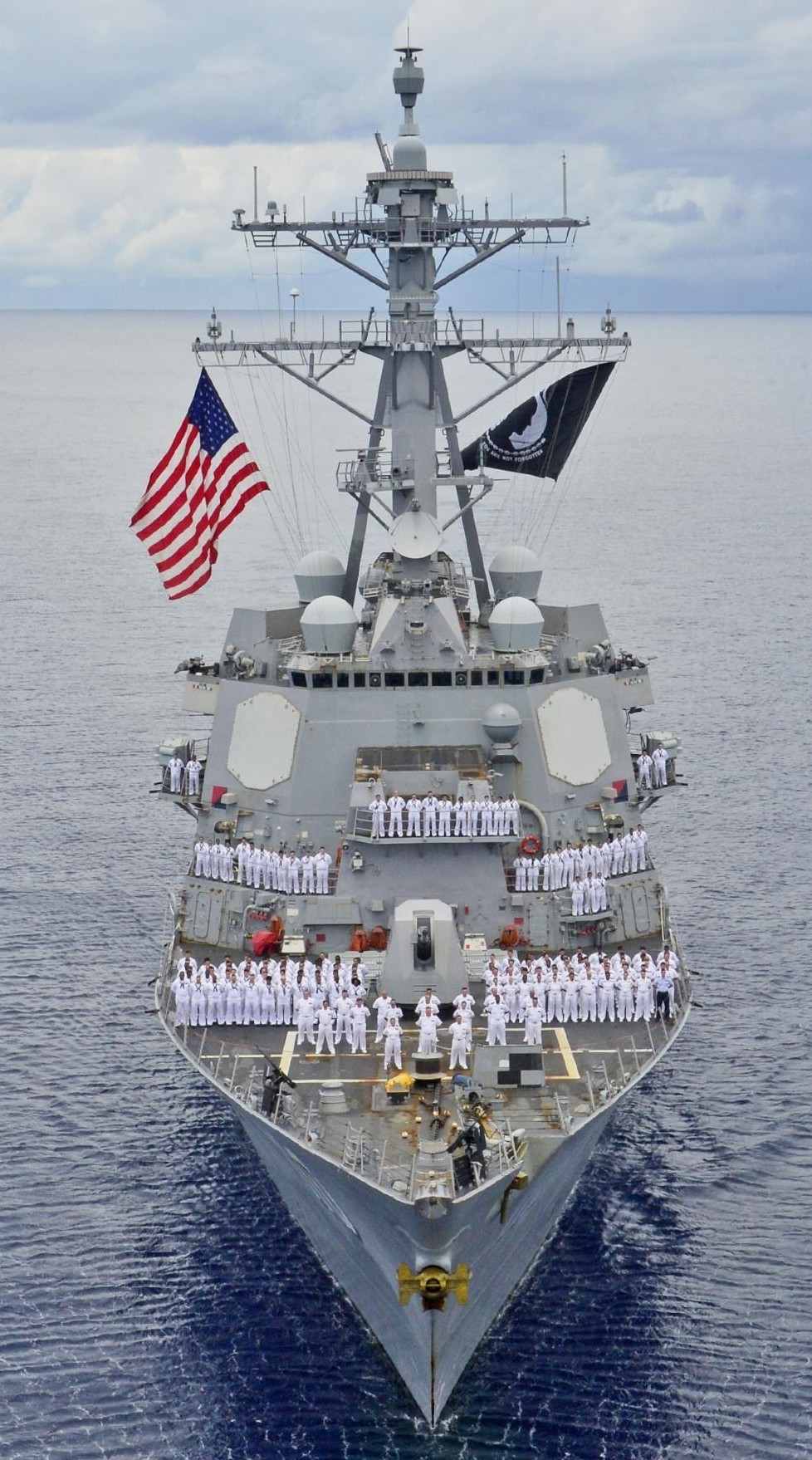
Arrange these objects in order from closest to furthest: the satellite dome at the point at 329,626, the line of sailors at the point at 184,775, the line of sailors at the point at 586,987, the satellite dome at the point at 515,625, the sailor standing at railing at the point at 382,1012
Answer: the sailor standing at railing at the point at 382,1012 → the line of sailors at the point at 586,987 → the satellite dome at the point at 515,625 → the satellite dome at the point at 329,626 → the line of sailors at the point at 184,775

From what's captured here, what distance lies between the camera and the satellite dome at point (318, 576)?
1299 inches

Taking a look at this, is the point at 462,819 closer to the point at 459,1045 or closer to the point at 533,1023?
the point at 533,1023

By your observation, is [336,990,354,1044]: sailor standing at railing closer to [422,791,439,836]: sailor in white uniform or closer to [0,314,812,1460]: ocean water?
[0,314,812,1460]: ocean water

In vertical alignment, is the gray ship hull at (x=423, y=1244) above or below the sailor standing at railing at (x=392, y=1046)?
below

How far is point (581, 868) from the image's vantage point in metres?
27.5

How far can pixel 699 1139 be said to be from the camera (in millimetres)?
26984

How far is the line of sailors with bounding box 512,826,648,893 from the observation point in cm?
2700

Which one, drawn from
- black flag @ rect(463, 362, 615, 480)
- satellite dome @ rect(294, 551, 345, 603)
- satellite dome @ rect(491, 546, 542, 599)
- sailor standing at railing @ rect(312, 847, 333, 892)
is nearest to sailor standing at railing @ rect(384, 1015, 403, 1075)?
sailor standing at railing @ rect(312, 847, 333, 892)

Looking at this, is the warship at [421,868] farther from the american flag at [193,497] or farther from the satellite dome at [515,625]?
the american flag at [193,497]

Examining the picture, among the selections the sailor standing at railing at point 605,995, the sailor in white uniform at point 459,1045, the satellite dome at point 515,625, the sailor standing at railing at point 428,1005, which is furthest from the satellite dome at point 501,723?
the sailor in white uniform at point 459,1045

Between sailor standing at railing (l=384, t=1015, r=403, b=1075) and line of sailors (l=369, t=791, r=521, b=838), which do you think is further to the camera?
line of sailors (l=369, t=791, r=521, b=838)

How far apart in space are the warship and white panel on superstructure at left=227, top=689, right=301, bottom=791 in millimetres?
41

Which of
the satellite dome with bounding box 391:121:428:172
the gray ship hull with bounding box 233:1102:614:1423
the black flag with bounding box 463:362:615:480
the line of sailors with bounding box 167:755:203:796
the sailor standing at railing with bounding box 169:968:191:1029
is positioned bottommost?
the gray ship hull with bounding box 233:1102:614:1423

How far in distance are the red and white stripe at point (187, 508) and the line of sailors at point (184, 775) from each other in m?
2.92
